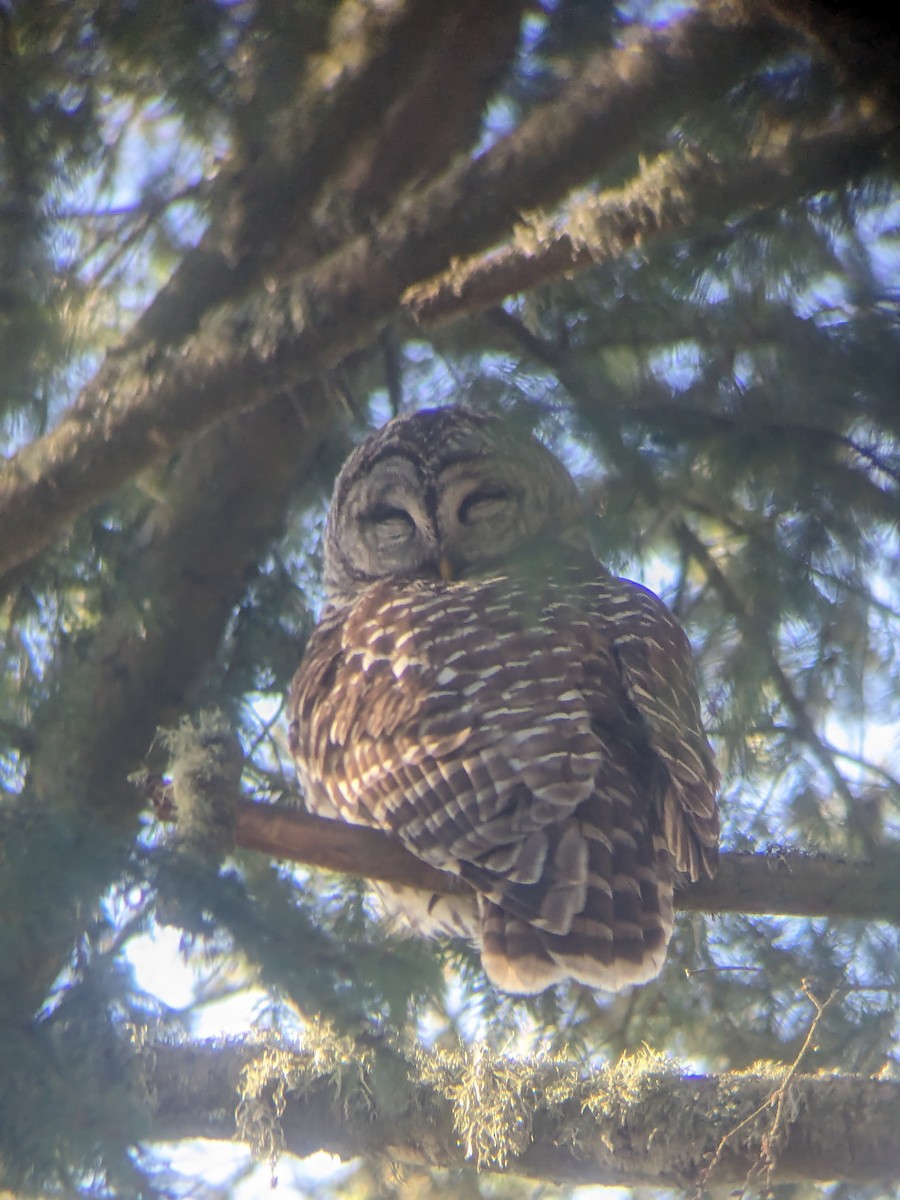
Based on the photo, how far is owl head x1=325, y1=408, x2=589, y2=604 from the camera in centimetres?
407

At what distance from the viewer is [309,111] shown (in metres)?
2.37

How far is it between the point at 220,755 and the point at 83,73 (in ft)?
4.43

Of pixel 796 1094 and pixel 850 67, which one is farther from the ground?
pixel 850 67

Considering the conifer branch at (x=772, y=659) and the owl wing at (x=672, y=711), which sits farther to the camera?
the conifer branch at (x=772, y=659)

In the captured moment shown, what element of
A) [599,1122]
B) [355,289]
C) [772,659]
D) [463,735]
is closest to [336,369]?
[355,289]

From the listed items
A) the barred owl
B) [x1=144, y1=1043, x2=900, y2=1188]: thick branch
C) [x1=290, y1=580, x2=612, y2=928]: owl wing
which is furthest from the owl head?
[x1=144, y1=1043, x2=900, y2=1188]: thick branch

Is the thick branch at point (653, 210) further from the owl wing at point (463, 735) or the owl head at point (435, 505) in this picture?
the owl head at point (435, 505)

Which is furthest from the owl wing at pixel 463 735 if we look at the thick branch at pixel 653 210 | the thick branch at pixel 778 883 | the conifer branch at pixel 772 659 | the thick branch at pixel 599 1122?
the thick branch at pixel 599 1122

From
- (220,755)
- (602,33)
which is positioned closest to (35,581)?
(220,755)

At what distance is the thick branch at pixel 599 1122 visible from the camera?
3430 millimetres

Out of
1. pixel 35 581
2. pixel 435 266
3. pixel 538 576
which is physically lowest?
pixel 538 576

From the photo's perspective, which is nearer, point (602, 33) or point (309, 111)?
point (602, 33)

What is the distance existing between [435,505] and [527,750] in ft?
5.27

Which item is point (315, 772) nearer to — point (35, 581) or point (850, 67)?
point (35, 581)
